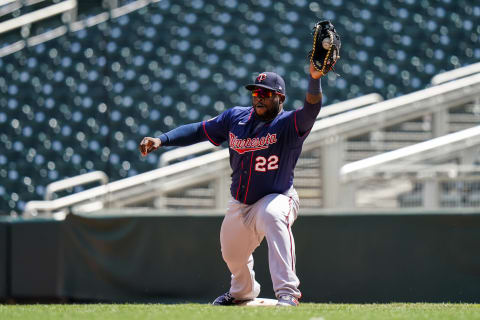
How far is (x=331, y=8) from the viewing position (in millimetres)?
11039

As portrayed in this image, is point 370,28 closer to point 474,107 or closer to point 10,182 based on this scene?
point 474,107

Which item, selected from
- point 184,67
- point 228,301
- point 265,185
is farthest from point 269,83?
point 184,67

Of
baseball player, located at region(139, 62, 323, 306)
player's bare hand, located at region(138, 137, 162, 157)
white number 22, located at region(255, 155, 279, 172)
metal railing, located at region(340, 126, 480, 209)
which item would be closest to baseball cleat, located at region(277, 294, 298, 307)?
baseball player, located at region(139, 62, 323, 306)

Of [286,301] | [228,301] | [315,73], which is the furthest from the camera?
[228,301]

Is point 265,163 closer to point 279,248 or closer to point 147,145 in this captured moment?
point 279,248

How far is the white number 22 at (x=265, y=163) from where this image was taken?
387 cm

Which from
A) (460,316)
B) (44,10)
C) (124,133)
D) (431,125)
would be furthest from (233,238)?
(44,10)

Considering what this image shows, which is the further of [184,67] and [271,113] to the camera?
[184,67]

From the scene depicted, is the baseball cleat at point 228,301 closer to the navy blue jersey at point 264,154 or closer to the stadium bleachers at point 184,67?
the navy blue jersey at point 264,154

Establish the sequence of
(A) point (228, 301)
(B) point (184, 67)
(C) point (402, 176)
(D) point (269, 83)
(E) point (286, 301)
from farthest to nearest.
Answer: (B) point (184, 67)
(C) point (402, 176)
(A) point (228, 301)
(D) point (269, 83)
(E) point (286, 301)

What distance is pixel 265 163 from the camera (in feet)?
12.7

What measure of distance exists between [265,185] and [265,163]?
121mm

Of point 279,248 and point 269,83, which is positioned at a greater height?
point 269,83

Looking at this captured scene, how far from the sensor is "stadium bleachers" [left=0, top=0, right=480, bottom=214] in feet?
28.5
